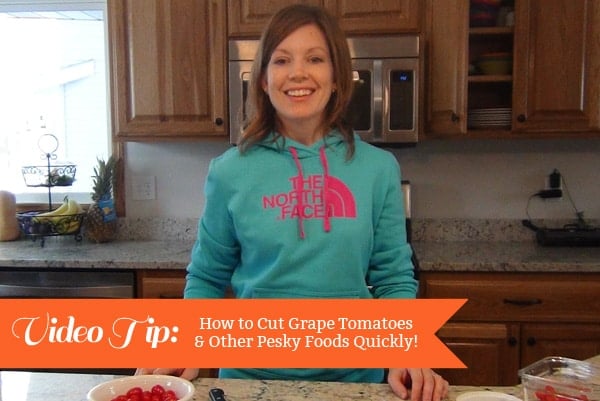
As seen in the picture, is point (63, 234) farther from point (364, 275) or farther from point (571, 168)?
point (571, 168)

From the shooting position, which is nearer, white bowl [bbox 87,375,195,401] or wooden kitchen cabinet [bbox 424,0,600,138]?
white bowl [bbox 87,375,195,401]

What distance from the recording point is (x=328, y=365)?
102cm

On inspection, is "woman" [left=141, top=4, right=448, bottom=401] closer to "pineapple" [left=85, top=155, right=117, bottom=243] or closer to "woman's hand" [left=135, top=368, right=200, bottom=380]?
"woman's hand" [left=135, top=368, right=200, bottom=380]

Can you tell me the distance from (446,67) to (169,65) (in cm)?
115

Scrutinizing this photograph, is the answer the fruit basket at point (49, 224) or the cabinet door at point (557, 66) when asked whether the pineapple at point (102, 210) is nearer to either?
the fruit basket at point (49, 224)

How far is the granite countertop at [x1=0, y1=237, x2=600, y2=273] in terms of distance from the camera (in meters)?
2.11

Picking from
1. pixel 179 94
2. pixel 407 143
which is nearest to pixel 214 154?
pixel 179 94

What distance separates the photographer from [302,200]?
3.52 feet

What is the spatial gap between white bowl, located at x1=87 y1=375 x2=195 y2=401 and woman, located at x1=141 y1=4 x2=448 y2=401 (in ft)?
0.74

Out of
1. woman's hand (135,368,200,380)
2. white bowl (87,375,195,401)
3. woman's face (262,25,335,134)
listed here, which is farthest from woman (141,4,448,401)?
white bowl (87,375,195,401)

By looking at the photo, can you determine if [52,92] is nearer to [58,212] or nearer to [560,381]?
[58,212]

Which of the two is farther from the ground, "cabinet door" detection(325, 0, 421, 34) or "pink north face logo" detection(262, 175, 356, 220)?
"cabinet door" detection(325, 0, 421, 34)

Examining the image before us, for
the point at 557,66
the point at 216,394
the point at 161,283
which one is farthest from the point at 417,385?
the point at 557,66

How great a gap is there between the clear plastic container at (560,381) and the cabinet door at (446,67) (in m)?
1.55
